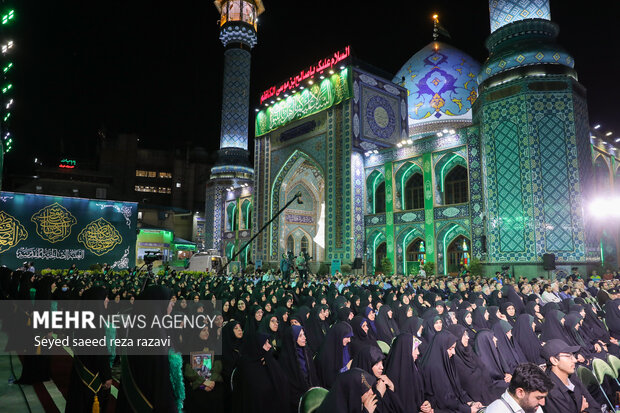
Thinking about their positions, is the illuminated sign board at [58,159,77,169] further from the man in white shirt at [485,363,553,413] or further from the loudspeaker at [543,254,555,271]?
the man in white shirt at [485,363,553,413]

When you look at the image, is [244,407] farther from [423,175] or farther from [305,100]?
[305,100]

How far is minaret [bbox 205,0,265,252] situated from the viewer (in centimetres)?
2905

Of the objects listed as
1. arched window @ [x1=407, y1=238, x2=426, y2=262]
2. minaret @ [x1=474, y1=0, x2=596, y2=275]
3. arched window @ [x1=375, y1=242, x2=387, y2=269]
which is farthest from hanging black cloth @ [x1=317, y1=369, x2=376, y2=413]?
arched window @ [x1=375, y1=242, x2=387, y2=269]

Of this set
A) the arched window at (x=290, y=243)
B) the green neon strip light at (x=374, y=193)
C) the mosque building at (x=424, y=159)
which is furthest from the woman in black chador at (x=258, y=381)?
the arched window at (x=290, y=243)

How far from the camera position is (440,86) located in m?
24.5

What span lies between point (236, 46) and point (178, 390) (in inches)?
1161

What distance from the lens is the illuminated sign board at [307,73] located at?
2109cm

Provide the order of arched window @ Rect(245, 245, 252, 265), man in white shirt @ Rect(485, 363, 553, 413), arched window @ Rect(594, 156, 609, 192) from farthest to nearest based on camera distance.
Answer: arched window @ Rect(245, 245, 252, 265) → arched window @ Rect(594, 156, 609, 192) → man in white shirt @ Rect(485, 363, 553, 413)

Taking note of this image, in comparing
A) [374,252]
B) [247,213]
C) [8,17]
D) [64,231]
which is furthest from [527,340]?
[64,231]

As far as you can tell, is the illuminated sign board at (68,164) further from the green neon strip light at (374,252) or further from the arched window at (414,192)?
the arched window at (414,192)

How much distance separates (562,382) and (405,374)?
3.78 ft

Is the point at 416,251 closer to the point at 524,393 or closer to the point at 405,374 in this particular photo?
the point at 405,374

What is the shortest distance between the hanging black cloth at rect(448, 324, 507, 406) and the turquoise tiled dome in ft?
71.9

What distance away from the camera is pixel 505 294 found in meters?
8.77
